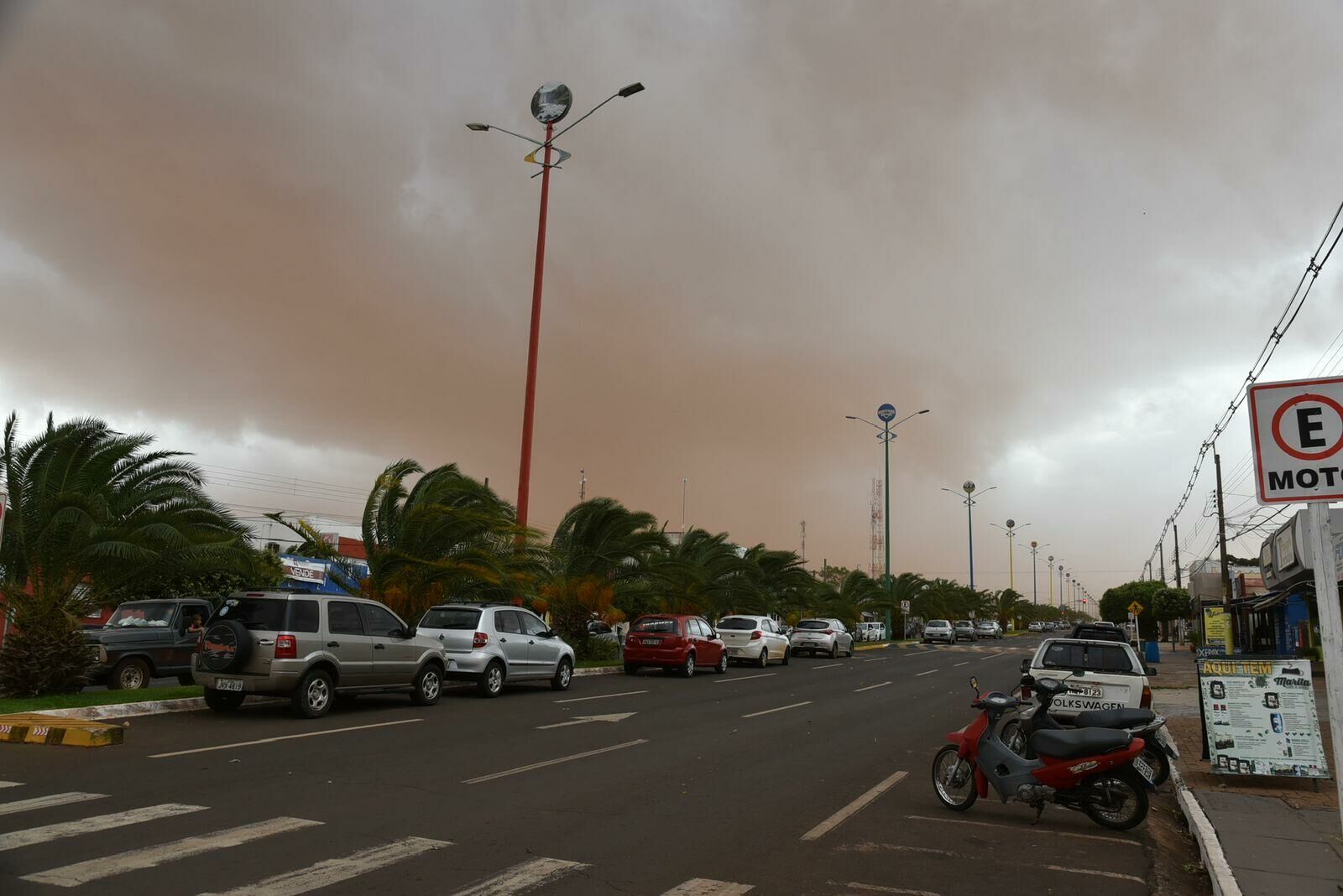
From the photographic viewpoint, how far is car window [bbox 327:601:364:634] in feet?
49.3

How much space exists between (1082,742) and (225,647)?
1188 cm

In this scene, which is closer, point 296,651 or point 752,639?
point 296,651

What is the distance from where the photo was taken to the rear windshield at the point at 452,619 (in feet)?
61.6

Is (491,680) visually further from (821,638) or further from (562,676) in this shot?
(821,638)

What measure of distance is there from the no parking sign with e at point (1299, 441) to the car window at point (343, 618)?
1308cm

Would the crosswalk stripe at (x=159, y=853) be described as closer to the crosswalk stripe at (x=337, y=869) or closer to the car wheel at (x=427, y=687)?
the crosswalk stripe at (x=337, y=869)

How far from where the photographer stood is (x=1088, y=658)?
13250 mm

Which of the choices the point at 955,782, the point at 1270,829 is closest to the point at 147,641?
the point at 955,782

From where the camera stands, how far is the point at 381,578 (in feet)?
71.9

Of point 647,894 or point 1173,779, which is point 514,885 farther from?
point 1173,779

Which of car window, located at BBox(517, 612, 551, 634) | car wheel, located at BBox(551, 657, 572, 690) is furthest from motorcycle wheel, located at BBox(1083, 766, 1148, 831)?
car wheel, located at BBox(551, 657, 572, 690)

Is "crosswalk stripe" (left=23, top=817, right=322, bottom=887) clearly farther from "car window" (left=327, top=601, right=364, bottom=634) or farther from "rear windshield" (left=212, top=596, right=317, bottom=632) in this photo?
"car window" (left=327, top=601, right=364, bottom=634)

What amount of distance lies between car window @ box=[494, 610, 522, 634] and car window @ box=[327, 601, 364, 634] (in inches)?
153

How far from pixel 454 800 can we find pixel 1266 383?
24.0 feet
